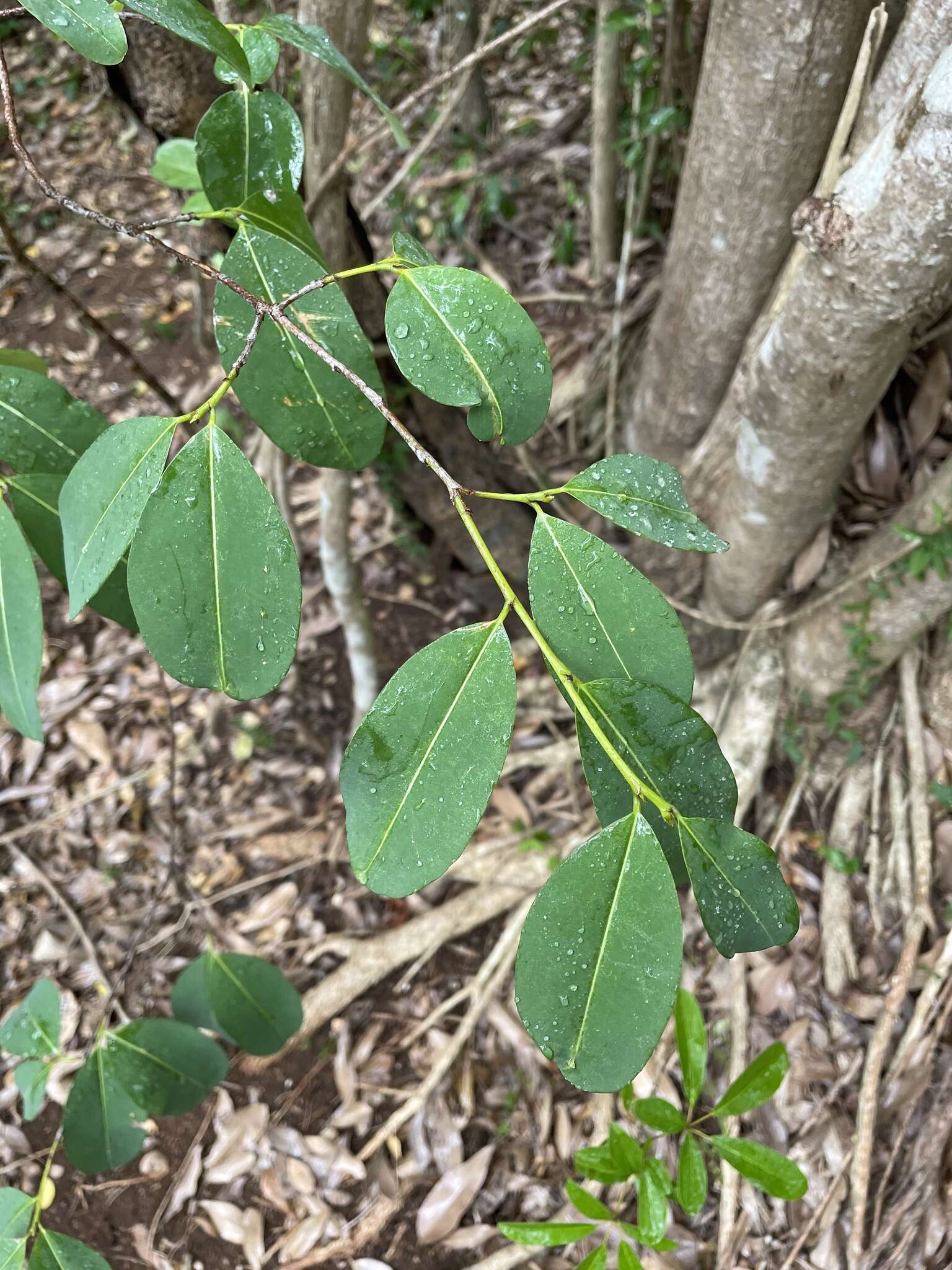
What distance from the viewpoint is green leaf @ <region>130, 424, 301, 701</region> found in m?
0.64

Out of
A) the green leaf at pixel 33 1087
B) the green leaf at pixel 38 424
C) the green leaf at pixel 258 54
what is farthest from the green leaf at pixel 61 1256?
the green leaf at pixel 258 54

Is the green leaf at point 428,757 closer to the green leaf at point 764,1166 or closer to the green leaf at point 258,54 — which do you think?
the green leaf at point 258,54

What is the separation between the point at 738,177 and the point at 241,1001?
5.07 feet

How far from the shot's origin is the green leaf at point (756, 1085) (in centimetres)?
110

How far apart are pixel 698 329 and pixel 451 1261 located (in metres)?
1.81

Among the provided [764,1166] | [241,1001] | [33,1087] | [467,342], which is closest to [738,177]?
[467,342]

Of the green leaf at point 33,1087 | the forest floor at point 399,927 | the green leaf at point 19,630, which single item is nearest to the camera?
the green leaf at point 19,630

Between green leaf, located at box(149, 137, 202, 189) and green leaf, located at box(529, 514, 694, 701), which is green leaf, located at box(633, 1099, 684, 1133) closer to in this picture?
green leaf, located at box(529, 514, 694, 701)

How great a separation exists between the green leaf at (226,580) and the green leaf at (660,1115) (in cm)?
83

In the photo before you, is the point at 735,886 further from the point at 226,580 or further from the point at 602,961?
the point at 226,580

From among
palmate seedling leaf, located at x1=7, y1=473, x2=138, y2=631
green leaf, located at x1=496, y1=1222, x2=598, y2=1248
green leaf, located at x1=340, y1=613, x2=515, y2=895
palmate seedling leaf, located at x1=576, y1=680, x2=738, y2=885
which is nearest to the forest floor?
palmate seedling leaf, located at x1=7, y1=473, x2=138, y2=631

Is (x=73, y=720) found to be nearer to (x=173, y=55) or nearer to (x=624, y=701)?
(x=173, y=55)

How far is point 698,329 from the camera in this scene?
1525 mm

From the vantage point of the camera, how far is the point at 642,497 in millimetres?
674
